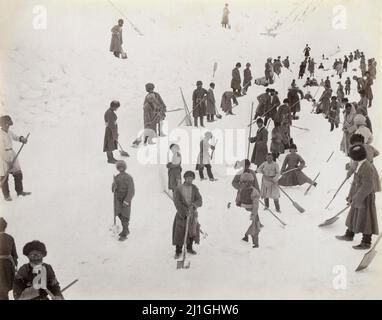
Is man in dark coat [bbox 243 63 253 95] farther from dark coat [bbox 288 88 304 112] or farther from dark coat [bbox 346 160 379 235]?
dark coat [bbox 346 160 379 235]

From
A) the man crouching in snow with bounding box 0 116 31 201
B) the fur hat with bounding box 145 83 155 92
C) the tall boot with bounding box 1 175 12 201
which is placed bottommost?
the tall boot with bounding box 1 175 12 201

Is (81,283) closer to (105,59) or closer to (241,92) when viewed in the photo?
(105,59)

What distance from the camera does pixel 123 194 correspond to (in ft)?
19.7

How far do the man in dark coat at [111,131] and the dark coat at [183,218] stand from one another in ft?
5.19

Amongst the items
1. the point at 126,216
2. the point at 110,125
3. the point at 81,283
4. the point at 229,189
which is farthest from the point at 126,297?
the point at 110,125

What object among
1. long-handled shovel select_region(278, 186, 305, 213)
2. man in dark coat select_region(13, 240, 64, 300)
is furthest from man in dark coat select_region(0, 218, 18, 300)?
long-handled shovel select_region(278, 186, 305, 213)

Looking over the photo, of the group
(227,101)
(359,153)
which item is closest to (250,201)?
(359,153)

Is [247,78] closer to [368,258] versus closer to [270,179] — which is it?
[270,179]

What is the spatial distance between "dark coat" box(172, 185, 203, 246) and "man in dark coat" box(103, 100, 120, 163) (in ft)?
5.19

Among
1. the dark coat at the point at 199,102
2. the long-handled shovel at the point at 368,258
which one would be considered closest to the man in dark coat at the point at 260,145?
the dark coat at the point at 199,102

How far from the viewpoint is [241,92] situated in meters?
7.73

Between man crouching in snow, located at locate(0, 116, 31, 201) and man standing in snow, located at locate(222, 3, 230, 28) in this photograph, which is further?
man standing in snow, located at locate(222, 3, 230, 28)

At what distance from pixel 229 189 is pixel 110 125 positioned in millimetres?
2051

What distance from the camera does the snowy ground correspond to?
5973 millimetres
